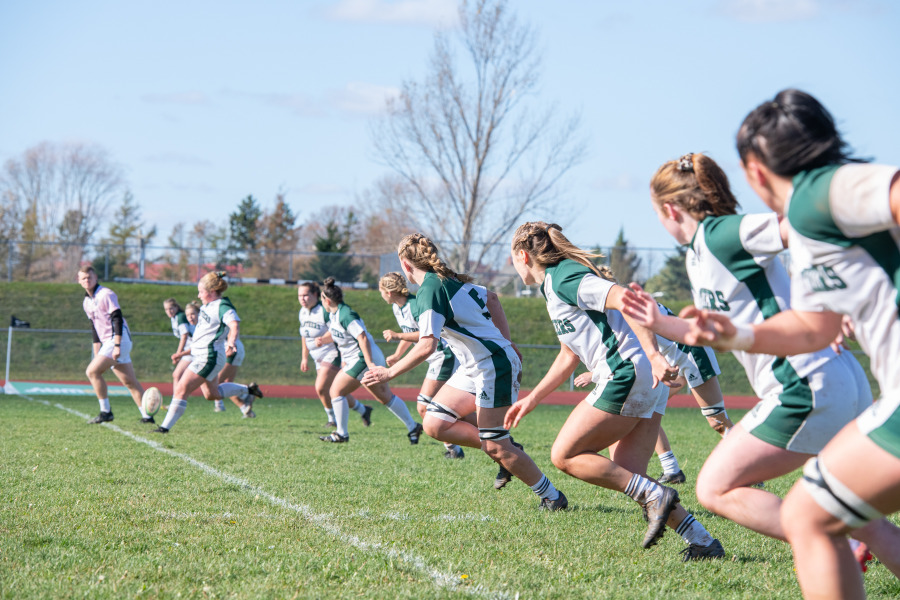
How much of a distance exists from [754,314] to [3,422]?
37.8 ft

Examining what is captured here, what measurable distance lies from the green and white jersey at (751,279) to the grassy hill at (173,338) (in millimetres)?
19777

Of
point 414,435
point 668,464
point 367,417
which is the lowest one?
point 367,417

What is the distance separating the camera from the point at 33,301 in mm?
29953

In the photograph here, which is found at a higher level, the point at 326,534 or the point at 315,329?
the point at 315,329

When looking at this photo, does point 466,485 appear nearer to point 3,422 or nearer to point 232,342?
point 232,342

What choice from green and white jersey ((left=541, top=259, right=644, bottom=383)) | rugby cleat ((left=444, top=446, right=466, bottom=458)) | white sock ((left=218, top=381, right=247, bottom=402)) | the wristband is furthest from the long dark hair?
white sock ((left=218, top=381, right=247, bottom=402))

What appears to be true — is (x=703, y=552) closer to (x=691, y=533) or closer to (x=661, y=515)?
(x=691, y=533)

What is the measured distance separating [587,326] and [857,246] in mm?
2594

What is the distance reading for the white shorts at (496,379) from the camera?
19.8 feet

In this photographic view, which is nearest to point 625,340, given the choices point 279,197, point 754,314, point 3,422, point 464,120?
point 754,314

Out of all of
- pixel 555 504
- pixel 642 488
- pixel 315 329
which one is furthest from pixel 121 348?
pixel 642 488

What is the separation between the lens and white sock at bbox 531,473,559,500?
598 centimetres

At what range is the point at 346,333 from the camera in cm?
1139

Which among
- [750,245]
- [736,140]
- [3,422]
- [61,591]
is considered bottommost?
[3,422]
